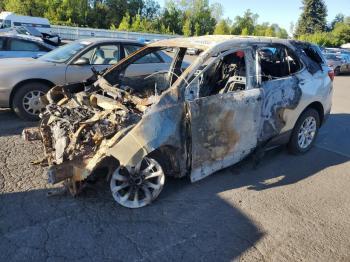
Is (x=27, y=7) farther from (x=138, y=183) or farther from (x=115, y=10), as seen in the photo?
(x=138, y=183)

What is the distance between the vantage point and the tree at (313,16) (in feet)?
235

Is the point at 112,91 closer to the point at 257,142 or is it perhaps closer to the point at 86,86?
the point at 86,86

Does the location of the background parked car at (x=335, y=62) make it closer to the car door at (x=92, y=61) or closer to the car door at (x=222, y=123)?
the car door at (x=92, y=61)

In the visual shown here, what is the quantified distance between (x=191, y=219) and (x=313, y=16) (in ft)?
257

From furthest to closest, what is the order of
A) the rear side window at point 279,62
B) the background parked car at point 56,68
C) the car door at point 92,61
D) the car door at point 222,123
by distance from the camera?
the car door at point 92,61 → the background parked car at point 56,68 → the rear side window at point 279,62 → the car door at point 222,123

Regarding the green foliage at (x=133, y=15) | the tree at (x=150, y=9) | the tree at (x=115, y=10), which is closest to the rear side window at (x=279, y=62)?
the green foliage at (x=133, y=15)

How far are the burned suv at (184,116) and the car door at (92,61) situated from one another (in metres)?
1.59

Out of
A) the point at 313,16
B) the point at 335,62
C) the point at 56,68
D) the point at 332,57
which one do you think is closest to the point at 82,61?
the point at 56,68

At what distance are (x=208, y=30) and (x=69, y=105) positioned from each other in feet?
243

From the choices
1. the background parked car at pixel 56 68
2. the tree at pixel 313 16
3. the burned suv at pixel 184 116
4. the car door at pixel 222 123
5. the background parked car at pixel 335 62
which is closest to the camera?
the burned suv at pixel 184 116

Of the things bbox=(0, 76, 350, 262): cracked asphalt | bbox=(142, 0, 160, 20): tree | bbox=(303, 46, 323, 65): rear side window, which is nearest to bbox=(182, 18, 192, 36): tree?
bbox=(142, 0, 160, 20): tree

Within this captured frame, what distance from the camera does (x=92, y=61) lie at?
6844mm

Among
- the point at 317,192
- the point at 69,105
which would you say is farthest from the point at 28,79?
the point at 317,192

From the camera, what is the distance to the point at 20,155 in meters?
4.96
